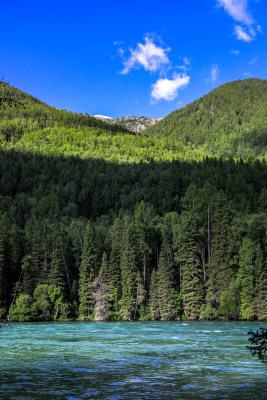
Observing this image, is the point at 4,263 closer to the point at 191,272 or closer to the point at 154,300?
the point at 154,300

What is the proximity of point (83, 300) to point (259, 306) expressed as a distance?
34.8 metres

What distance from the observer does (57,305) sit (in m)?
89.2

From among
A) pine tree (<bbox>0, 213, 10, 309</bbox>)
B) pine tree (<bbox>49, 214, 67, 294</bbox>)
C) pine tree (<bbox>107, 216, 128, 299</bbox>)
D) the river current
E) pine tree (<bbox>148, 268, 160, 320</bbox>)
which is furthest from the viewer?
pine tree (<bbox>107, 216, 128, 299</bbox>)

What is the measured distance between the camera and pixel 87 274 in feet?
315

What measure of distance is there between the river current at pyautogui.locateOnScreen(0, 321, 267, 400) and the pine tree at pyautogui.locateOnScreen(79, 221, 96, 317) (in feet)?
147

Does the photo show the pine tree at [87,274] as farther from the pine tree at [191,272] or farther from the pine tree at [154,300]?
the pine tree at [191,272]

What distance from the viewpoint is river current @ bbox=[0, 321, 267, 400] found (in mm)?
23125

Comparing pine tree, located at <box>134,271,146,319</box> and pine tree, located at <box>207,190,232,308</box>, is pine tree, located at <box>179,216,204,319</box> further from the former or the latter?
pine tree, located at <box>134,271,146,319</box>

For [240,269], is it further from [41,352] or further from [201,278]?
[41,352]

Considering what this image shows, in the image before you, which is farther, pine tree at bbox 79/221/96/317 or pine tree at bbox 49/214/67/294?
pine tree at bbox 49/214/67/294

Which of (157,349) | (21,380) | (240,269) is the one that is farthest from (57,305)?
(21,380)

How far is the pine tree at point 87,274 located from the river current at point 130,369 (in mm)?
44747

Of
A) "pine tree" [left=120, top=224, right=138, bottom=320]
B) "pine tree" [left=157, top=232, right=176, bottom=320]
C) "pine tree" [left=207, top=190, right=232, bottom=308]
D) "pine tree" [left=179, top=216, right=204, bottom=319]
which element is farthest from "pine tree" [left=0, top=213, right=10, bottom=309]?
"pine tree" [left=207, top=190, right=232, bottom=308]

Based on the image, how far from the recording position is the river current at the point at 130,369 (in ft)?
75.9
